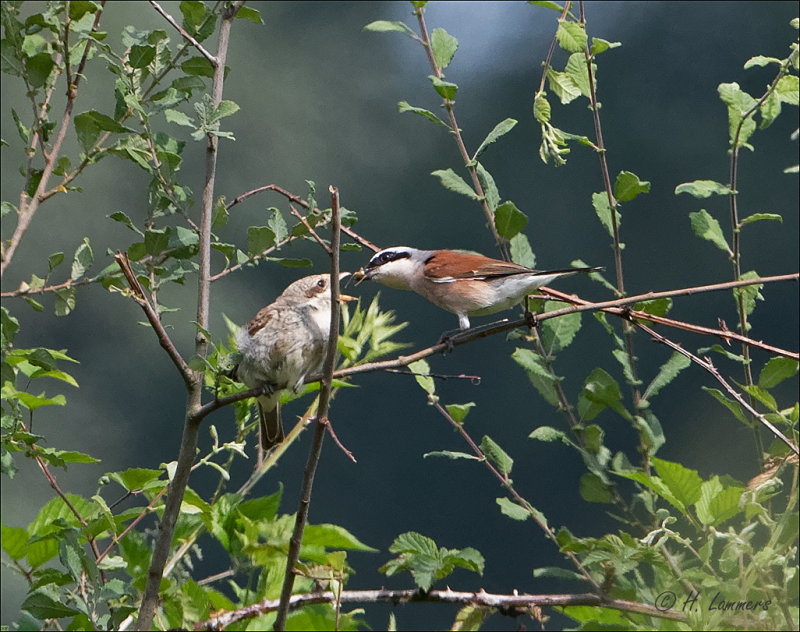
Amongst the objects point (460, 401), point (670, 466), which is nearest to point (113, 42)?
point (460, 401)

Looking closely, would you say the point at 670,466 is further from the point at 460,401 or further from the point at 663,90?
the point at 663,90

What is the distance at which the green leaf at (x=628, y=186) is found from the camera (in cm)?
146

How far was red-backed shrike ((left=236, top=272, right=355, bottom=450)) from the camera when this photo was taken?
5.43 ft

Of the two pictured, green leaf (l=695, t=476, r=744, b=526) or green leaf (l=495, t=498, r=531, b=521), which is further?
green leaf (l=495, t=498, r=531, b=521)

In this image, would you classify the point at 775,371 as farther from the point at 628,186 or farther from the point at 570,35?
the point at 570,35

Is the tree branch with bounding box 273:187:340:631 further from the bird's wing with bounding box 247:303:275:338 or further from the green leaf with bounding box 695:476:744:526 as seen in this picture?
the bird's wing with bounding box 247:303:275:338

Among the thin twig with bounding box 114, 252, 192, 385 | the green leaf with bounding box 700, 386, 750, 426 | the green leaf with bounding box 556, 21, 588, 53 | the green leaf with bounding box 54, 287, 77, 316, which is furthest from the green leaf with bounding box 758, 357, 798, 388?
the green leaf with bounding box 54, 287, 77, 316

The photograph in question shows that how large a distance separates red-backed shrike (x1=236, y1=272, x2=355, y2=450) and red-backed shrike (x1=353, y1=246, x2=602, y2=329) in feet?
0.52

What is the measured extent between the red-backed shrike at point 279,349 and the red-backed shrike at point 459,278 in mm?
158

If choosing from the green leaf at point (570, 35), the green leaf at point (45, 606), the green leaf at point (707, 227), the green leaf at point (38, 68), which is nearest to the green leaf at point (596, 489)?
the green leaf at point (707, 227)

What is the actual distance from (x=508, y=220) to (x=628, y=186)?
8.9 inches

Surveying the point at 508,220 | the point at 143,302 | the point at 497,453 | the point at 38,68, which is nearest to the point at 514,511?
the point at 497,453

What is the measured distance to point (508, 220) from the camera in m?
1.43

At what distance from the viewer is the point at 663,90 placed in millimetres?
2793
